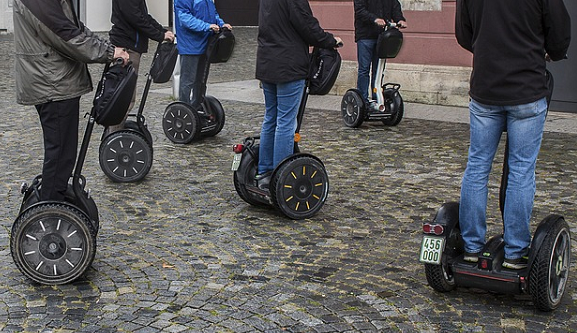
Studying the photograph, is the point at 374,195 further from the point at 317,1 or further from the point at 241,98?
Result: the point at 317,1

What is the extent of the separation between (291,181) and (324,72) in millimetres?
863

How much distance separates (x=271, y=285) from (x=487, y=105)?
5.00 ft

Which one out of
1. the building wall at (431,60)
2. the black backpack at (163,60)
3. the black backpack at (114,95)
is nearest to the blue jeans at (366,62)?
the building wall at (431,60)

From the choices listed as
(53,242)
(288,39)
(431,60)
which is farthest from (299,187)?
(431,60)

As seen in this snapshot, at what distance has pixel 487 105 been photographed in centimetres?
481

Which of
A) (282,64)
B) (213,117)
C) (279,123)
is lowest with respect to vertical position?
→ (213,117)

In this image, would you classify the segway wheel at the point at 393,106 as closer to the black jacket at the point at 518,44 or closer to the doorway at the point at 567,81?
the doorway at the point at 567,81

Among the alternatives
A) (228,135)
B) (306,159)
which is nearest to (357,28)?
(228,135)

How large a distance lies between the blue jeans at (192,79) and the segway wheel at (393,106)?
238 centimetres

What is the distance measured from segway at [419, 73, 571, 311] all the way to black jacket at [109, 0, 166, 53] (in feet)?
13.9

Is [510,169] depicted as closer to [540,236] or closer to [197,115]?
[540,236]

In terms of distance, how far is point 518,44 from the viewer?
15.4 ft

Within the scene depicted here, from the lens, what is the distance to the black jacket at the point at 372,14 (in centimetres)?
1066

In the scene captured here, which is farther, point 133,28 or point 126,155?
point 133,28
